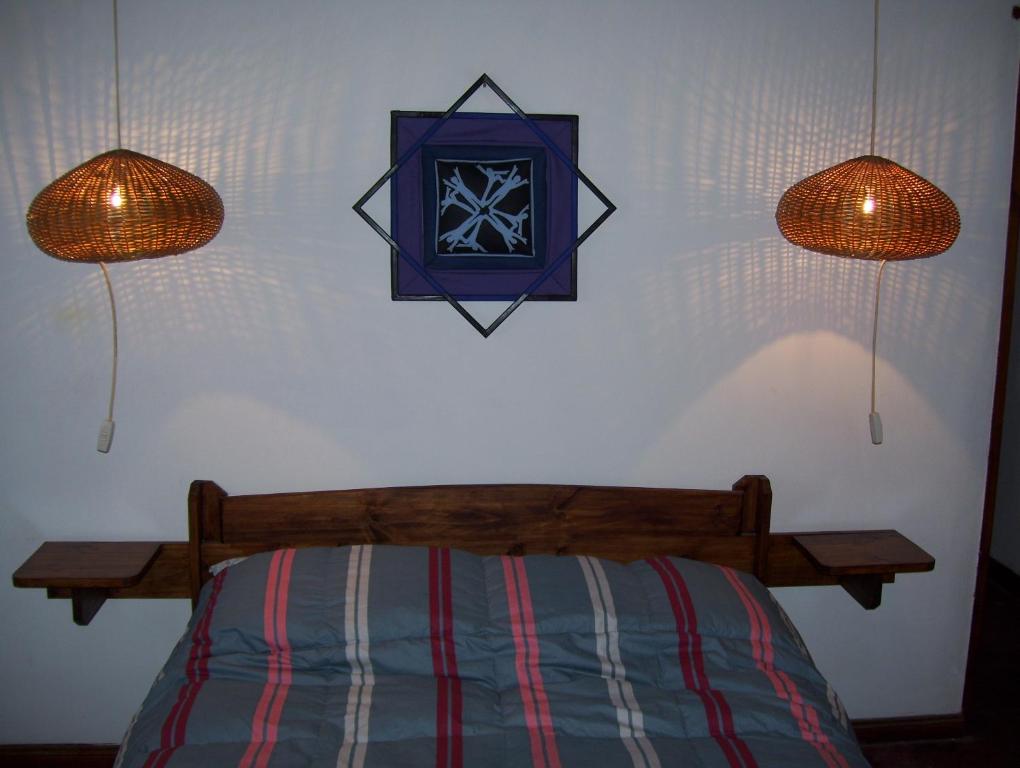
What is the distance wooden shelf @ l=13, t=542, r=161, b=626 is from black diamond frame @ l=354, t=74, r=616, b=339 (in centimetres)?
111

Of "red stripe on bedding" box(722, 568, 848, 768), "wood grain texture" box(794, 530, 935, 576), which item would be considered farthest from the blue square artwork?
"wood grain texture" box(794, 530, 935, 576)

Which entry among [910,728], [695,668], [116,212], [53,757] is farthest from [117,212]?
[910,728]

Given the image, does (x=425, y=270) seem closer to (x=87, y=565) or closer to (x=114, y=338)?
(x=114, y=338)

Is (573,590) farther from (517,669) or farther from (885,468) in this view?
(885,468)

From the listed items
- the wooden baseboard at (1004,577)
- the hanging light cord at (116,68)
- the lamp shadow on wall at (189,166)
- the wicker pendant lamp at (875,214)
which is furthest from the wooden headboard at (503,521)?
the wooden baseboard at (1004,577)

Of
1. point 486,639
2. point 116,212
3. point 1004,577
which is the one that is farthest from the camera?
point 1004,577

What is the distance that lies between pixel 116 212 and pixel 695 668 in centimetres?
164

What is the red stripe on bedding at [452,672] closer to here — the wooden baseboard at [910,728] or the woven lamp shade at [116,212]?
the woven lamp shade at [116,212]

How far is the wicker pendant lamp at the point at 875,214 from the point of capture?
1869mm

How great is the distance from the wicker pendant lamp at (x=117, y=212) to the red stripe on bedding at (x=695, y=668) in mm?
1444

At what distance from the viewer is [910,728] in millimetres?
2732

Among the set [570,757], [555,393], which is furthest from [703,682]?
[555,393]

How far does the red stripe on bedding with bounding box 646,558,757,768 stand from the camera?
5.66 ft

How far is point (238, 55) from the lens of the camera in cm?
226
